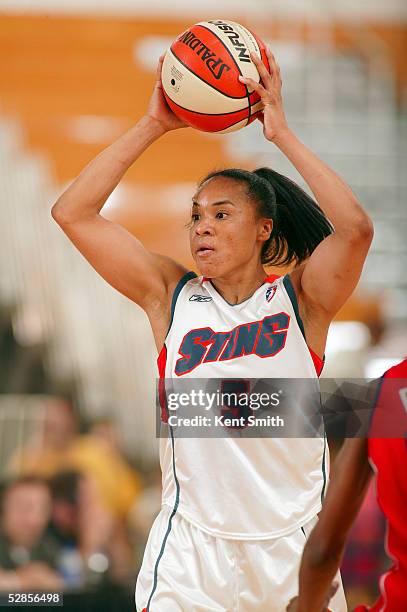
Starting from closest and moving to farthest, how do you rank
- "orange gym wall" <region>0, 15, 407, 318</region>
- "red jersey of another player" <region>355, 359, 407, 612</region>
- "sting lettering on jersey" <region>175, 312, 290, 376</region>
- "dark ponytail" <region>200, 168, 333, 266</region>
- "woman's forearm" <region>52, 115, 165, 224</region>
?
"red jersey of another player" <region>355, 359, 407, 612</region>, "sting lettering on jersey" <region>175, 312, 290, 376</region>, "woman's forearm" <region>52, 115, 165, 224</region>, "dark ponytail" <region>200, 168, 333, 266</region>, "orange gym wall" <region>0, 15, 407, 318</region>

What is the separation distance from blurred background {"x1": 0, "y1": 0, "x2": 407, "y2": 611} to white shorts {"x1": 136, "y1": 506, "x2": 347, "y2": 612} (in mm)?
3105

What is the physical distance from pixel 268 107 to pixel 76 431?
14.7 feet

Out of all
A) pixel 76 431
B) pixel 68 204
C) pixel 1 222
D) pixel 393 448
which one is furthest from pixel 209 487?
pixel 1 222

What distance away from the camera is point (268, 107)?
110 inches

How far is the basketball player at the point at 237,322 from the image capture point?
2.66m

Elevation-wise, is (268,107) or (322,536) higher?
(268,107)

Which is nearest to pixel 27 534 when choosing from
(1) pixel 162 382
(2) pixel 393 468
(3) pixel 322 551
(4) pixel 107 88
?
(1) pixel 162 382

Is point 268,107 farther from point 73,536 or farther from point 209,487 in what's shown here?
point 73,536

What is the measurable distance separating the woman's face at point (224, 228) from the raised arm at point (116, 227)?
0.49ft

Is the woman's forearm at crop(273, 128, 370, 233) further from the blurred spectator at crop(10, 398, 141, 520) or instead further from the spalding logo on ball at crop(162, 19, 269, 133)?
the blurred spectator at crop(10, 398, 141, 520)

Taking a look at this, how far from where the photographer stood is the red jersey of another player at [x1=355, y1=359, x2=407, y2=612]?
173cm

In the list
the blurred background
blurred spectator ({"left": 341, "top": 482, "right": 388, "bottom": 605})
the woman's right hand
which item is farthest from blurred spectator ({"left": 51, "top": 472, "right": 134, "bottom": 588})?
the woman's right hand

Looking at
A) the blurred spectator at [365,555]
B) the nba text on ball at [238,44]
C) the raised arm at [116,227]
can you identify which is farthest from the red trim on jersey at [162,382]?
the blurred spectator at [365,555]

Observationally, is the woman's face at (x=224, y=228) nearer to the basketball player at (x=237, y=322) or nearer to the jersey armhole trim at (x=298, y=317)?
the basketball player at (x=237, y=322)
